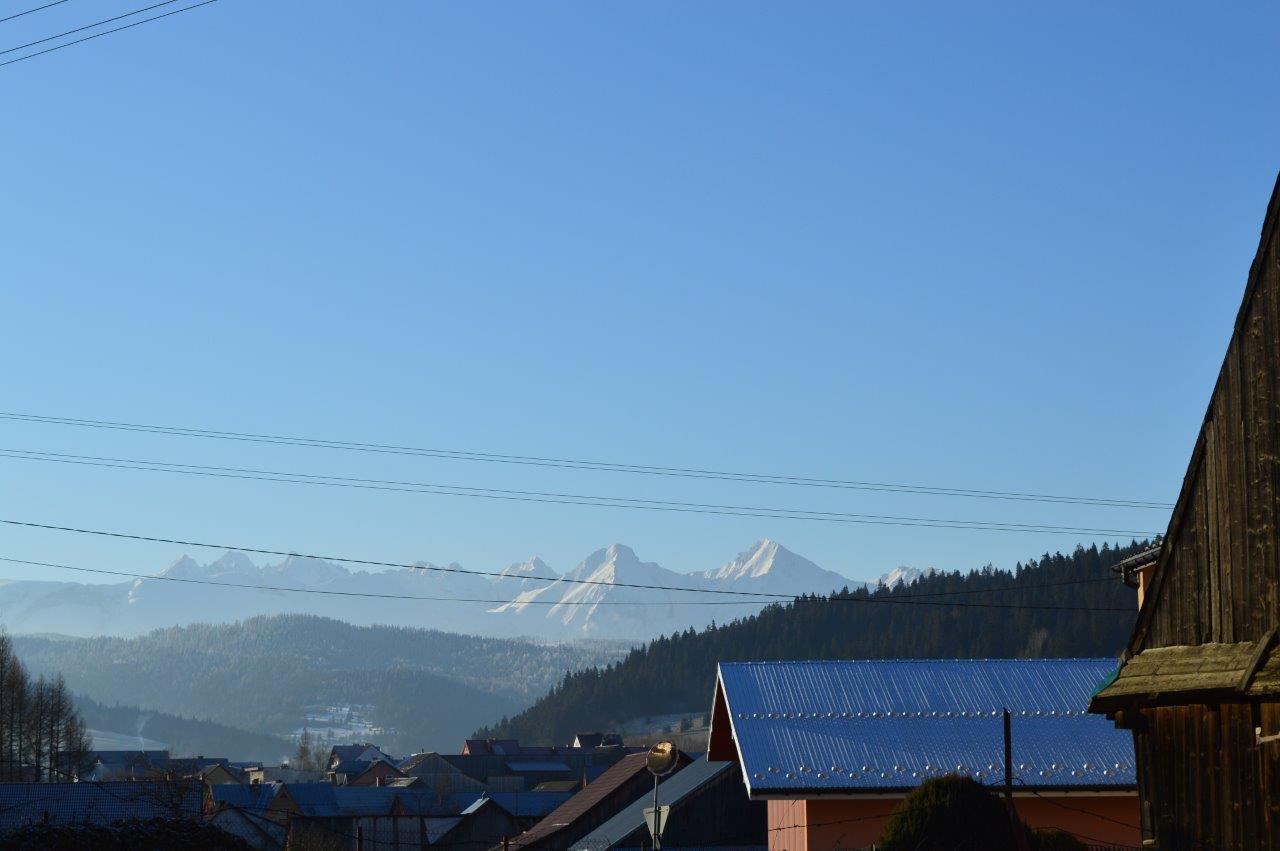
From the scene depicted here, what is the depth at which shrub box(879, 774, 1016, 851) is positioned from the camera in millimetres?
21594

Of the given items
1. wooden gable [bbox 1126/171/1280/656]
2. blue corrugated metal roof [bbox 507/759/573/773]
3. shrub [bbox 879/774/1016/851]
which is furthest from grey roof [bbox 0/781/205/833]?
blue corrugated metal roof [bbox 507/759/573/773]

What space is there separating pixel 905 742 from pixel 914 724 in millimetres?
913

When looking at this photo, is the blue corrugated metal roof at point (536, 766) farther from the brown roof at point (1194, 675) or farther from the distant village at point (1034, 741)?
the brown roof at point (1194, 675)

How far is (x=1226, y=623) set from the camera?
581 inches

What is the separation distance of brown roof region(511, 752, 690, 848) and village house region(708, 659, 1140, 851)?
2513 cm

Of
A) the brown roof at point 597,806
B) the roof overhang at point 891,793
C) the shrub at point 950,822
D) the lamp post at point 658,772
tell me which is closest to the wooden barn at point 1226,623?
the shrub at point 950,822

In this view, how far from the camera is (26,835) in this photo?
31.8 meters

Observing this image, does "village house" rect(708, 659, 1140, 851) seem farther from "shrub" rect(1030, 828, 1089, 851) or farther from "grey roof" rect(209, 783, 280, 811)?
"grey roof" rect(209, 783, 280, 811)

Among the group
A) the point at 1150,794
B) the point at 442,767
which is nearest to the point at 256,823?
the point at 1150,794

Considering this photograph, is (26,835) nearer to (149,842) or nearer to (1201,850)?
(149,842)

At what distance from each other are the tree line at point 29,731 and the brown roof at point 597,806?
62.7 metres

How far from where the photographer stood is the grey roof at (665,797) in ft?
151

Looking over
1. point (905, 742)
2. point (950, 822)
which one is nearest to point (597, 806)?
point (905, 742)

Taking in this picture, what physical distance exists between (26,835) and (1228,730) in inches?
980
